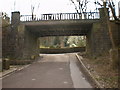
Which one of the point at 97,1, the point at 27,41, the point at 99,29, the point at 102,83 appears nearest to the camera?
the point at 102,83

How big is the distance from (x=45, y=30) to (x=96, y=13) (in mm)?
6554

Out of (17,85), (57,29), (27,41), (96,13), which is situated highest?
(96,13)

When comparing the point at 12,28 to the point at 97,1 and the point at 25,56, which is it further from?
the point at 97,1

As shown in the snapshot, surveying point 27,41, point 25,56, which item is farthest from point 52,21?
point 25,56

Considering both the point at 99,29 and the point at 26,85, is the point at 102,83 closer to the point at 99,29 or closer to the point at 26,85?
the point at 26,85

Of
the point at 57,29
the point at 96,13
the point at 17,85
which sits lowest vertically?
the point at 17,85

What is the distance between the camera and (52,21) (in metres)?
20.8

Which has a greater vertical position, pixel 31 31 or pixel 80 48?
pixel 31 31

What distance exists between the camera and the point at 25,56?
21.2m

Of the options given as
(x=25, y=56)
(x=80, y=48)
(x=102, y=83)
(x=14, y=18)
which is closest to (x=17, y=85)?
(x=102, y=83)

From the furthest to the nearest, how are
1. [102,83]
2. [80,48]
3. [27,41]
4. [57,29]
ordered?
1. [80,48]
2. [57,29]
3. [27,41]
4. [102,83]

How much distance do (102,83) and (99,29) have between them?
10730mm

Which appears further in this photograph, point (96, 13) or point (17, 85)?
point (96, 13)

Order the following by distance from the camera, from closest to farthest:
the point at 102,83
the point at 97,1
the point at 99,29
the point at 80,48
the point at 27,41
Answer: the point at 102,83, the point at 97,1, the point at 99,29, the point at 27,41, the point at 80,48
